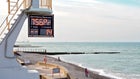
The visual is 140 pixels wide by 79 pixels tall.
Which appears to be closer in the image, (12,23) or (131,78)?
(12,23)

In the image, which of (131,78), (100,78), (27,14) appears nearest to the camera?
(27,14)

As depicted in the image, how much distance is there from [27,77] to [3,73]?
91cm

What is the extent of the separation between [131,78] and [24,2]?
3602cm

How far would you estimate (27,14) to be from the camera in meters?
13.4

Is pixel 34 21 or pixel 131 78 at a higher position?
pixel 34 21

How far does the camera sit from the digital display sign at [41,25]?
43.9 ft

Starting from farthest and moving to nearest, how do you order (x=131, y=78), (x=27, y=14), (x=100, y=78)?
(x=131, y=78), (x=100, y=78), (x=27, y=14)

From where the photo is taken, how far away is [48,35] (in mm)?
13578

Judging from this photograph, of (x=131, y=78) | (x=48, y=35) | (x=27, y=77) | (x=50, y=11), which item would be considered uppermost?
(x=50, y=11)

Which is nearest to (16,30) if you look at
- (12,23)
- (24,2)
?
(12,23)

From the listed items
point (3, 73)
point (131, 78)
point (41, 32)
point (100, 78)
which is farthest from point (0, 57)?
point (131, 78)

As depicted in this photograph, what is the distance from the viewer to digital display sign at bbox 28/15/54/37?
1338 cm

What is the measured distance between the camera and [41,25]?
1348 centimetres

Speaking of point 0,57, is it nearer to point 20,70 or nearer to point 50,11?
point 20,70
